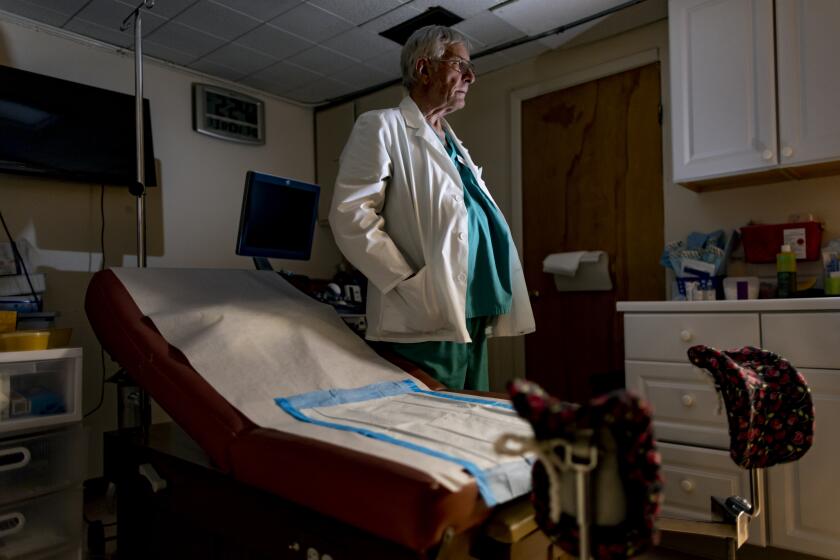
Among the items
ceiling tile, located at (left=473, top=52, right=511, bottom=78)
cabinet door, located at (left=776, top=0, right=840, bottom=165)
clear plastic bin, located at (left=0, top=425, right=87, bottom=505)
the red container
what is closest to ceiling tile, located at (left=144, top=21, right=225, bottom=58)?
ceiling tile, located at (left=473, top=52, right=511, bottom=78)

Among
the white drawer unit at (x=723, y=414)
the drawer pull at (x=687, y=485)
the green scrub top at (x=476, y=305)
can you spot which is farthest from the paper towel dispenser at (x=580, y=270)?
the green scrub top at (x=476, y=305)

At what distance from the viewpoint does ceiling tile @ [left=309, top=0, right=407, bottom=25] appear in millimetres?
2463

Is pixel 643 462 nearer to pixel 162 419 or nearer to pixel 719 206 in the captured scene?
pixel 719 206

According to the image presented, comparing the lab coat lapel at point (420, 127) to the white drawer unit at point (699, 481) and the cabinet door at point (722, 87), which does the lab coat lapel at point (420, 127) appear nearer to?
the cabinet door at point (722, 87)

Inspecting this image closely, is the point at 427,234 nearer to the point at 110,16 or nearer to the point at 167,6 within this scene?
the point at 167,6

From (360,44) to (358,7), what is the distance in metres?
0.37

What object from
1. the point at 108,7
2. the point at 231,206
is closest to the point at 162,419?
the point at 231,206

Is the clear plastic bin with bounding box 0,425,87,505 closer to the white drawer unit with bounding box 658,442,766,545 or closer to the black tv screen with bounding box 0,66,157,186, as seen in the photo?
→ the black tv screen with bounding box 0,66,157,186

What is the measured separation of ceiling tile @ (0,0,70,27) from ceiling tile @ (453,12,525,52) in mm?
1790

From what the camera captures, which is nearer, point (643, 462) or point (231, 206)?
point (643, 462)

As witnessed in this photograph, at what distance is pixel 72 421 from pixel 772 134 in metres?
2.47

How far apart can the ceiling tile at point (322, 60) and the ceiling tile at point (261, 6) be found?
388 mm

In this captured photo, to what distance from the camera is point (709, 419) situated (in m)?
1.83

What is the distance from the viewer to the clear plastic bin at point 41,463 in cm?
155
